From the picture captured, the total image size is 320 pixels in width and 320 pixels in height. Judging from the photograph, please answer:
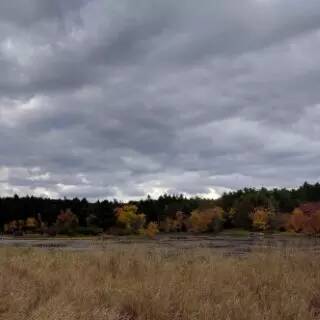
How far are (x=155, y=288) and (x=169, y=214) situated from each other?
14532cm

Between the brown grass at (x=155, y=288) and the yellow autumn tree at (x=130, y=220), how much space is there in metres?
98.6

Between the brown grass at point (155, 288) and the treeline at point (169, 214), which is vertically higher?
the treeline at point (169, 214)

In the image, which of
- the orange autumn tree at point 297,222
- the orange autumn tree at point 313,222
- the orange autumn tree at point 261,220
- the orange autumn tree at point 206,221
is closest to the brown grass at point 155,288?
the orange autumn tree at point 313,222

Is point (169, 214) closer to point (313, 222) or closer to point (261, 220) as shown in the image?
point (261, 220)

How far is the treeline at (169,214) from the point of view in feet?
395

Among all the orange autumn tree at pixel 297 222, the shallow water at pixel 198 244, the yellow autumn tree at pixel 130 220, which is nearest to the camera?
the shallow water at pixel 198 244

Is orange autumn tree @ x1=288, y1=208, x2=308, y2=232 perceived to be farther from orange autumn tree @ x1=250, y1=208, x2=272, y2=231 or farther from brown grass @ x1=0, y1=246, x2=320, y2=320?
brown grass @ x1=0, y1=246, x2=320, y2=320

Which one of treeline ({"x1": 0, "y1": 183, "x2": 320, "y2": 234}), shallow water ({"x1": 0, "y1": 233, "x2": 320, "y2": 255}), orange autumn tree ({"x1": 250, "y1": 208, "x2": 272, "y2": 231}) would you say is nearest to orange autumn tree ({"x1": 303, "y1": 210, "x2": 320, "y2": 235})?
treeline ({"x1": 0, "y1": 183, "x2": 320, "y2": 234})

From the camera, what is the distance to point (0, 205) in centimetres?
16738

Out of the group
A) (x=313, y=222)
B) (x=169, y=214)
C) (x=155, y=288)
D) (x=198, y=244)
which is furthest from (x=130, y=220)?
(x=155, y=288)

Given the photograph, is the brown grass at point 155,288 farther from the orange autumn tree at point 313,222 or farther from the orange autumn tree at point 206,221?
the orange autumn tree at point 206,221

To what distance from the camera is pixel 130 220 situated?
4892 inches

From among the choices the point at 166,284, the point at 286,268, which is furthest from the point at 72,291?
the point at 286,268

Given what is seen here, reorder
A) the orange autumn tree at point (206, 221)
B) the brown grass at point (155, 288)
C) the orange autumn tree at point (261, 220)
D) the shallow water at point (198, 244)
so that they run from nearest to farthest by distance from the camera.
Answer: the brown grass at point (155, 288) < the shallow water at point (198, 244) < the orange autumn tree at point (261, 220) < the orange autumn tree at point (206, 221)
